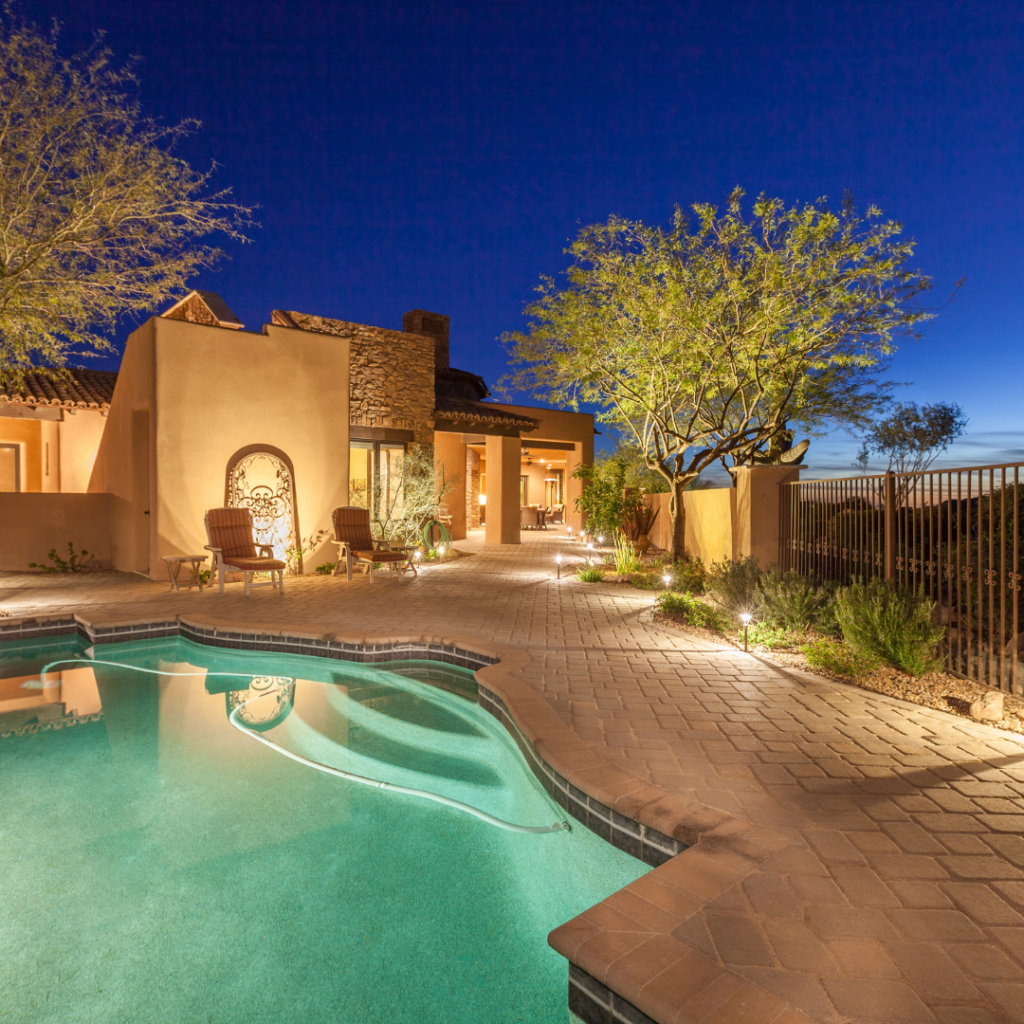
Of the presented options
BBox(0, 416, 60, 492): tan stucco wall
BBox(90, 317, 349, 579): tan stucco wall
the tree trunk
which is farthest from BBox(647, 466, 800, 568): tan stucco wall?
BBox(0, 416, 60, 492): tan stucco wall

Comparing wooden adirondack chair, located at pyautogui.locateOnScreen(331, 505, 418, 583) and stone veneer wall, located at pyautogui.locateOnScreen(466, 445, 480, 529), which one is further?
stone veneer wall, located at pyautogui.locateOnScreen(466, 445, 480, 529)

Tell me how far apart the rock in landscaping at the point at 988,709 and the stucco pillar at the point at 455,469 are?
581 inches

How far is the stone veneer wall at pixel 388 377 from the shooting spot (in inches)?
494

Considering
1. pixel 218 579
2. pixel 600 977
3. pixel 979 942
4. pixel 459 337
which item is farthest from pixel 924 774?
pixel 459 337

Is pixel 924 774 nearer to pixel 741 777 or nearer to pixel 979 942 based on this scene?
pixel 741 777

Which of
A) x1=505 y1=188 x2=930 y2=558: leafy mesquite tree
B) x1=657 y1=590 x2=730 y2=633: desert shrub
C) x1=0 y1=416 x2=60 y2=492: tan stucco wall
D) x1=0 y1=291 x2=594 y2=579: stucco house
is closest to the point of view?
x1=657 y1=590 x2=730 y2=633: desert shrub

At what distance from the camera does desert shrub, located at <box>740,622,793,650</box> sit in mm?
5703

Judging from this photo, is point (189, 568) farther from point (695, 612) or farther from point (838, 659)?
point (838, 659)

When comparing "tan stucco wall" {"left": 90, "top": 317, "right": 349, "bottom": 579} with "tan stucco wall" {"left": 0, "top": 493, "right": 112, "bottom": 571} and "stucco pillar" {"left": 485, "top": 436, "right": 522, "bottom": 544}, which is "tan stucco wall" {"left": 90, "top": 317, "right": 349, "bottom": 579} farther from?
"stucco pillar" {"left": 485, "top": 436, "right": 522, "bottom": 544}

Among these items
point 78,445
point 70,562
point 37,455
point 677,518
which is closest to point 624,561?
point 677,518

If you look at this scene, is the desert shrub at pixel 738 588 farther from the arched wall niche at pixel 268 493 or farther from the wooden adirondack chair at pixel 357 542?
the arched wall niche at pixel 268 493

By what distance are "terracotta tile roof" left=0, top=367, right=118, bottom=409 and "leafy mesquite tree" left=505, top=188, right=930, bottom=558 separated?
9640 mm

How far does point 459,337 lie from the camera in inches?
3297

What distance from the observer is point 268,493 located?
33.5 ft
